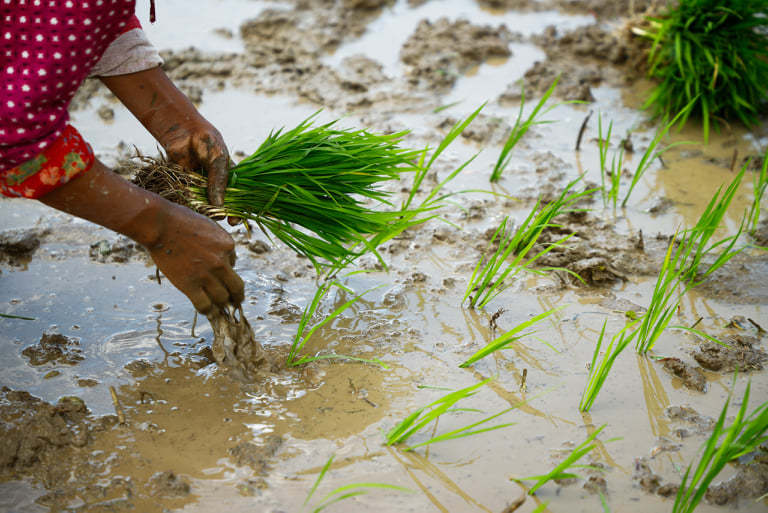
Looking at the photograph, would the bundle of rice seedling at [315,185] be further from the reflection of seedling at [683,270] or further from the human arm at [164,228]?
the reflection of seedling at [683,270]

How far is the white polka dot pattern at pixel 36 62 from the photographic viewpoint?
1407 mm

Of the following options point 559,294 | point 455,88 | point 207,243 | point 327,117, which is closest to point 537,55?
point 455,88

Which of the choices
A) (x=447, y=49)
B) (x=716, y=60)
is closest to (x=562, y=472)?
(x=716, y=60)

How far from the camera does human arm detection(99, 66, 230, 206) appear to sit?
199 cm

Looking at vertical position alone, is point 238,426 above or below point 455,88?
below

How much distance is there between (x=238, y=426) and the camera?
Result: 1.81 metres

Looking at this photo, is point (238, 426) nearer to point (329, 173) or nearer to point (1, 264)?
point (329, 173)

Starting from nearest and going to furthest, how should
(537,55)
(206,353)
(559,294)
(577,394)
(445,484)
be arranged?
(445,484), (577,394), (206,353), (559,294), (537,55)

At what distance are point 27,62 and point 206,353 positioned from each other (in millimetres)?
1000

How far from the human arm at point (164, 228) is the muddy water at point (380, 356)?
0.34m

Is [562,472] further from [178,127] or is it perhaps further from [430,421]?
[178,127]

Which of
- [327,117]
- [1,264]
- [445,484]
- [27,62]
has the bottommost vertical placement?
[445,484]

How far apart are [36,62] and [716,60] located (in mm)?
3140

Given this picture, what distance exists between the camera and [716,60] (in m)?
3.32
